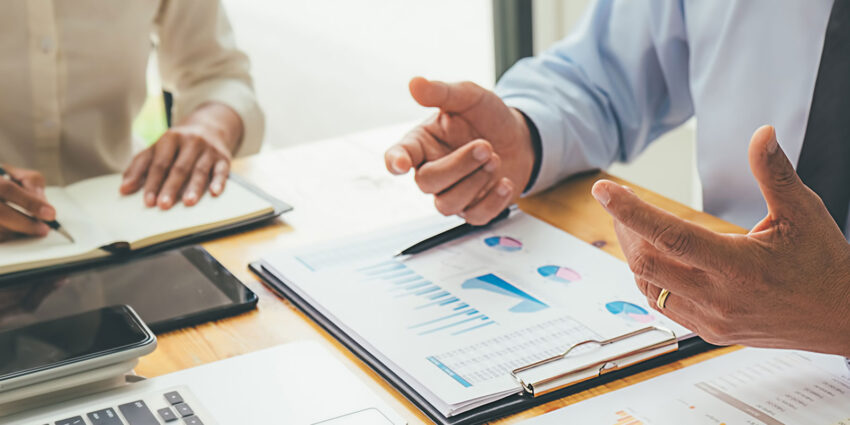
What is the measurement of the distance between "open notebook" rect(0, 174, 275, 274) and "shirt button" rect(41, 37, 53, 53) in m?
0.31

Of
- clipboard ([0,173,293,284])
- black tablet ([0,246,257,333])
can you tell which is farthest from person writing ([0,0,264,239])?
black tablet ([0,246,257,333])

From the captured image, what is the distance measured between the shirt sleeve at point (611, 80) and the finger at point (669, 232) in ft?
1.78

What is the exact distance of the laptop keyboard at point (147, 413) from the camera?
2.09 ft

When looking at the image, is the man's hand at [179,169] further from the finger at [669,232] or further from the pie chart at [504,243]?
the finger at [669,232]

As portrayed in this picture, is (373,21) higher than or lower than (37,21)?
lower

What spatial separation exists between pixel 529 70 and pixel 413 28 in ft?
6.47

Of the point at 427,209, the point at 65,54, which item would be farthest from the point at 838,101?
the point at 65,54

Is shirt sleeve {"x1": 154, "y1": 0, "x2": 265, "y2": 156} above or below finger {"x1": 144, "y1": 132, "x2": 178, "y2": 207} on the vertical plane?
above

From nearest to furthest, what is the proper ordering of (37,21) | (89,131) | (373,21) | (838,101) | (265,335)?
(265,335)
(838,101)
(37,21)
(89,131)
(373,21)

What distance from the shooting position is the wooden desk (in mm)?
708

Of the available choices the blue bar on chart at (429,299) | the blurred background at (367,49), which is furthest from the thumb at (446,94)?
the blurred background at (367,49)

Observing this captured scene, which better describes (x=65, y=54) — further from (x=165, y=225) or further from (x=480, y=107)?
(x=480, y=107)

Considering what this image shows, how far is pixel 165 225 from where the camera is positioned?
3.44 feet

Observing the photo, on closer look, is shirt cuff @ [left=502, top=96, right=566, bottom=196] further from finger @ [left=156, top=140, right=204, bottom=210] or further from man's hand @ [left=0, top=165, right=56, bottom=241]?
man's hand @ [left=0, top=165, right=56, bottom=241]
